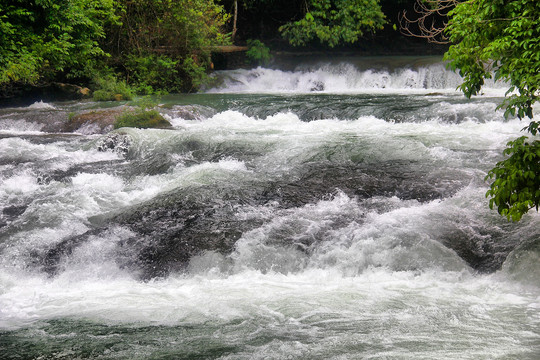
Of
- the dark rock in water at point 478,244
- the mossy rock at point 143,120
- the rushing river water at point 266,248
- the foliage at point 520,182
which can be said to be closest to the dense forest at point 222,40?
the foliage at point 520,182

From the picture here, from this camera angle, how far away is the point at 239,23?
856 inches

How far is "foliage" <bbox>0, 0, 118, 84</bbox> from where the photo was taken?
32.8 feet

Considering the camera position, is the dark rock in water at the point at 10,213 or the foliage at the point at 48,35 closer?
the dark rock in water at the point at 10,213

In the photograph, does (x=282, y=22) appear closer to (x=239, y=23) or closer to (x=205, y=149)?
(x=239, y=23)

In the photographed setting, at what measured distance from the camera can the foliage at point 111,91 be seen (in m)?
14.2

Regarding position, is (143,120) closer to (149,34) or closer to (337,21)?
(149,34)

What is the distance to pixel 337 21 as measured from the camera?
64.6 feet

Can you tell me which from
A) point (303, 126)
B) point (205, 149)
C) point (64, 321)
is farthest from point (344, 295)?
point (303, 126)

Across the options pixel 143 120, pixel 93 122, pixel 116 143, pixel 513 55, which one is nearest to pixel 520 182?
pixel 513 55

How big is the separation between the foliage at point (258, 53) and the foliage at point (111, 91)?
6.52 meters

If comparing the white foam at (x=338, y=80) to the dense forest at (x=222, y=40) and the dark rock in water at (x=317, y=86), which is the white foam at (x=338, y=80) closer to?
the dark rock in water at (x=317, y=86)

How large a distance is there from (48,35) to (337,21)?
1115 cm

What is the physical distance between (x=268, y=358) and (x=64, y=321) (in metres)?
1.72

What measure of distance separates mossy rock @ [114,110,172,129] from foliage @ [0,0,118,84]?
1.98 metres
